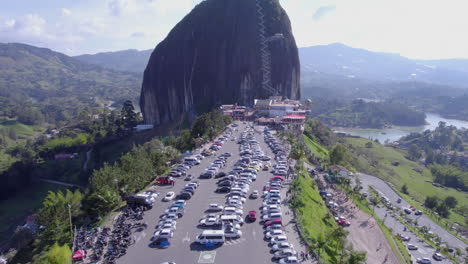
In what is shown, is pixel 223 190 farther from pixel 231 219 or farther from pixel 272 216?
pixel 272 216

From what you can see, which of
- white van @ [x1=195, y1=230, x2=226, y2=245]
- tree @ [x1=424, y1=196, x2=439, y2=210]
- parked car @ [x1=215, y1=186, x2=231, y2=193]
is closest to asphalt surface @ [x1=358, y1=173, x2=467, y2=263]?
tree @ [x1=424, y1=196, x2=439, y2=210]

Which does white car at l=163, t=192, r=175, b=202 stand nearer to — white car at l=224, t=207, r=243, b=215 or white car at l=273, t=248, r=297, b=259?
white car at l=224, t=207, r=243, b=215

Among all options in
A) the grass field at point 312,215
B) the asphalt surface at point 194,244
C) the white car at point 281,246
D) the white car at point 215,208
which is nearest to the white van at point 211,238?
the asphalt surface at point 194,244

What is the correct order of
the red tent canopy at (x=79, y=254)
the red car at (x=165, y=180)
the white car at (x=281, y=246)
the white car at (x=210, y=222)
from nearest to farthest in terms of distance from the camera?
the red tent canopy at (x=79, y=254) → the white car at (x=281, y=246) → the white car at (x=210, y=222) → the red car at (x=165, y=180)

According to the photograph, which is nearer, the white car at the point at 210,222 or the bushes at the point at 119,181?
the white car at the point at 210,222

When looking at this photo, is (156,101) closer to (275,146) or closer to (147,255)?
(275,146)

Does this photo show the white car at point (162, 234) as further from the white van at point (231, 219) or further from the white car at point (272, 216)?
the white car at point (272, 216)

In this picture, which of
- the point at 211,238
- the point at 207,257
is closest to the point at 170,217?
the point at 211,238
